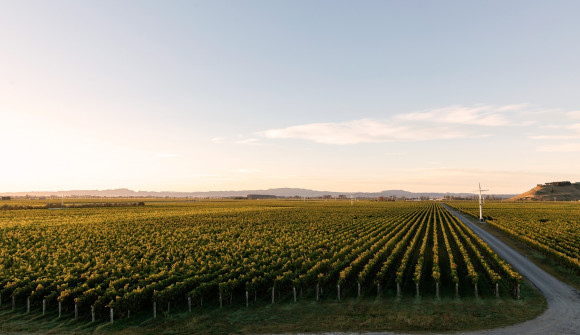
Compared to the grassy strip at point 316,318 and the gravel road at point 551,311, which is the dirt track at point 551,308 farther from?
the grassy strip at point 316,318

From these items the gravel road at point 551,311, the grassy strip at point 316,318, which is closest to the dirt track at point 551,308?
the gravel road at point 551,311

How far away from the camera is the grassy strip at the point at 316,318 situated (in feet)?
65.8

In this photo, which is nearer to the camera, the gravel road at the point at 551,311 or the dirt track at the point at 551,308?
the gravel road at the point at 551,311

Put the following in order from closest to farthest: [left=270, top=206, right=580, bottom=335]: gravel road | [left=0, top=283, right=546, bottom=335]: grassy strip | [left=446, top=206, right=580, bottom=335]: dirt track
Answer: [left=270, top=206, right=580, bottom=335]: gravel road → [left=446, top=206, right=580, bottom=335]: dirt track → [left=0, top=283, right=546, bottom=335]: grassy strip

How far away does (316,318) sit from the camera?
71.2 feet

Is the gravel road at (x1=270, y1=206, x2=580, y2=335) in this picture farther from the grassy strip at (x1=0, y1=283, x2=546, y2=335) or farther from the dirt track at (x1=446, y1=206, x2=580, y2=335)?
the grassy strip at (x1=0, y1=283, x2=546, y2=335)

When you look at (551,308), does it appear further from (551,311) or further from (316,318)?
(316,318)

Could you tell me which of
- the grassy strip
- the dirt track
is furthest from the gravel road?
the grassy strip

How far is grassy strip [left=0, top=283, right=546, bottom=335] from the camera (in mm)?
20047

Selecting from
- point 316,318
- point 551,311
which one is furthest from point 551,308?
point 316,318

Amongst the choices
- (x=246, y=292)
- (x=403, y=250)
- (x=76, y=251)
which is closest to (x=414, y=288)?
(x=246, y=292)

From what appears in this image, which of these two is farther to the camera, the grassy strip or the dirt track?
the grassy strip

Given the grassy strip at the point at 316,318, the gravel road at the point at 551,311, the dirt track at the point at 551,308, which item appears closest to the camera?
the gravel road at the point at 551,311

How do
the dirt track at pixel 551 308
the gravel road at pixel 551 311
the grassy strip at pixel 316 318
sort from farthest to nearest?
the grassy strip at pixel 316 318
the dirt track at pixel 551 308
the gravel road at pixel 551 311
